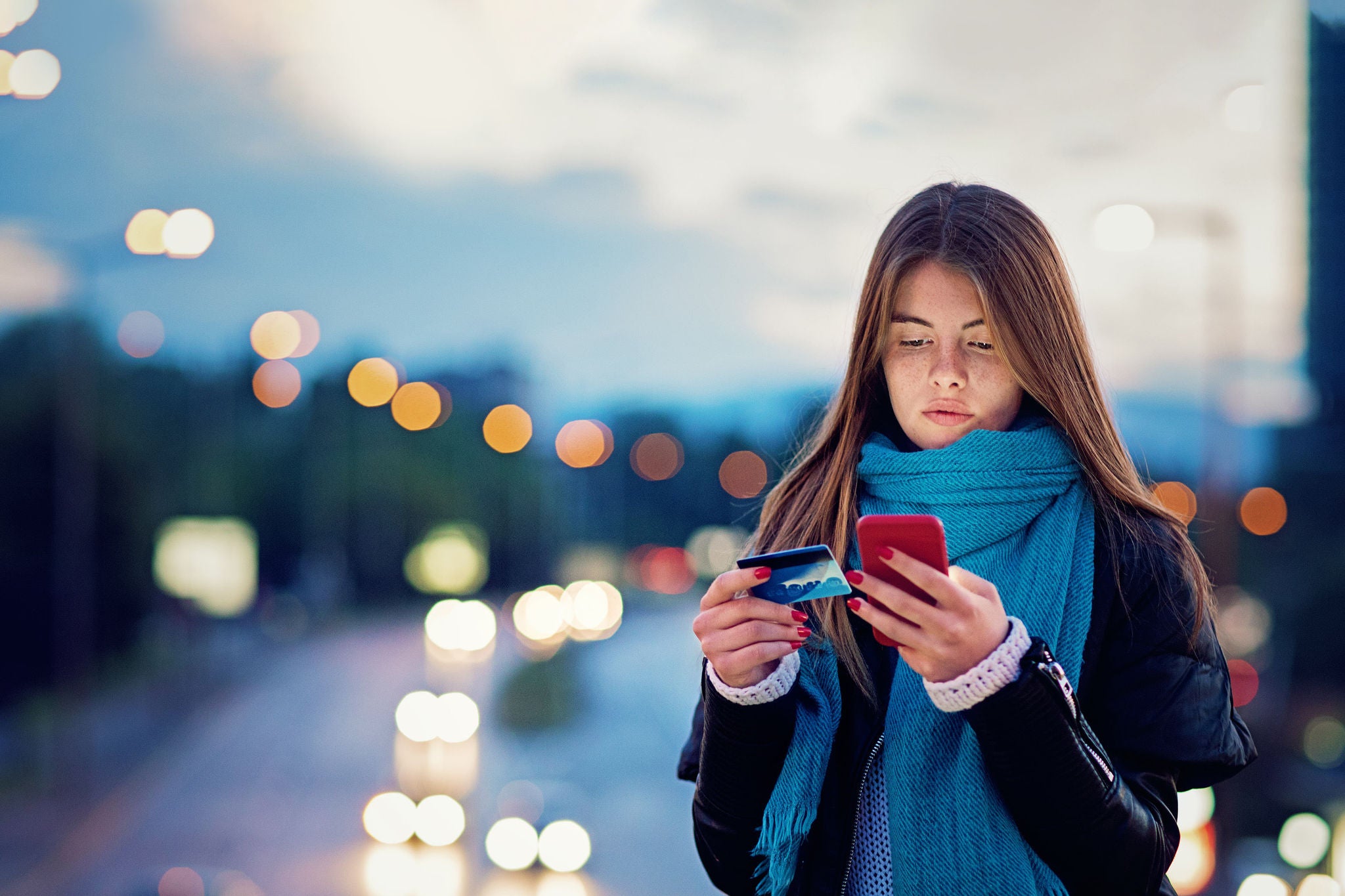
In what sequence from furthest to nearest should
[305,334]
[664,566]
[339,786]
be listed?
[664,566] → [339,786] → [305,334]

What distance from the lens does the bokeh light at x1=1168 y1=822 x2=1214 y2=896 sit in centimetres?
1102

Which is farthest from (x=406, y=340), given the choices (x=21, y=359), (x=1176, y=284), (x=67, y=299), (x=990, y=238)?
(x=990, y=238)

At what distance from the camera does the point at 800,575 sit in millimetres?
1523

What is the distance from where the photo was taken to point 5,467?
28.9m

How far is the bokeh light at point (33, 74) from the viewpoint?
8.07 metres

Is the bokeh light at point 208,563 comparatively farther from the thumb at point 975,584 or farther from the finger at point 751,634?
the thumb at point 975,584

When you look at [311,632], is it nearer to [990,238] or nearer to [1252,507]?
[1252,507]

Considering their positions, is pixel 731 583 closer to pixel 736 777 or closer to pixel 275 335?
pixel 736 777

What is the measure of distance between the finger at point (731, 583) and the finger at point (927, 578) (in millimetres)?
206

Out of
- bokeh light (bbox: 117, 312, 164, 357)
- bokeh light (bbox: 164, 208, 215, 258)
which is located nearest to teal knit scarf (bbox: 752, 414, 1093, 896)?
bokeh light (bbox: 164, 208, 215, 258)

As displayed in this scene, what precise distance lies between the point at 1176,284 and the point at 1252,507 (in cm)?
2548

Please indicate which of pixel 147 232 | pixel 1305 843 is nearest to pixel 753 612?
pixel 147 232

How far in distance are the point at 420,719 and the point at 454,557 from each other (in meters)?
26.8

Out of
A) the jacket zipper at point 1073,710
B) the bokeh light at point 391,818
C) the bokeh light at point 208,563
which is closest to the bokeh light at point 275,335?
the bokeh light at point 391,818
